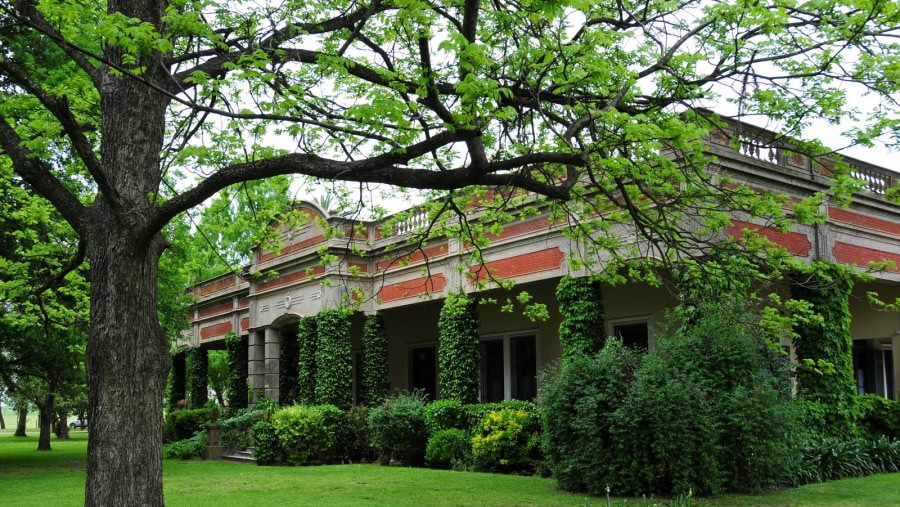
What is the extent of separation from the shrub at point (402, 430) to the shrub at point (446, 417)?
31 cm

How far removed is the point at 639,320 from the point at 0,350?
16.0m

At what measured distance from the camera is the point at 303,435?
19.5 meters

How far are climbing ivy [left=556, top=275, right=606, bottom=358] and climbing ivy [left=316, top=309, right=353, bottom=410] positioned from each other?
23.8ft

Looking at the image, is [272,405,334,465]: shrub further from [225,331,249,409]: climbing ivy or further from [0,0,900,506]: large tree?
[0,0,900,506]: large tree

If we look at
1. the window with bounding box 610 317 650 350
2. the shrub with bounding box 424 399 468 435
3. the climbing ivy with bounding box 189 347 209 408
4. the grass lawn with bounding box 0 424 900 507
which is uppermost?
the window with bounding box 610 317 650 350

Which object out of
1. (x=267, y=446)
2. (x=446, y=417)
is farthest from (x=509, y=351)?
(x=267, y=446)

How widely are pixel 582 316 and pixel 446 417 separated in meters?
4.13

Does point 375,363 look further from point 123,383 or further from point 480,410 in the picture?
point 123,383

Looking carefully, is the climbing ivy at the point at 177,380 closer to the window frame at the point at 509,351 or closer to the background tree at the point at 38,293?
the background tree at the point at 38,293

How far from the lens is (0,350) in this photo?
21500 millimetres

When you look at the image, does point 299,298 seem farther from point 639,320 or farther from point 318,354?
point 639,320

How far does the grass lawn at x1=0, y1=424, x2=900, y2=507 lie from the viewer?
11586mm

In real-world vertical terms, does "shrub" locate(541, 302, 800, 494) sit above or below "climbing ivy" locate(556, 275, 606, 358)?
below

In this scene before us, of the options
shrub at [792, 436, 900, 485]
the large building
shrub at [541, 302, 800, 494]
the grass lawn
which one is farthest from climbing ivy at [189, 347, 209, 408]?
shrub at [792, 436, 900, 485]
